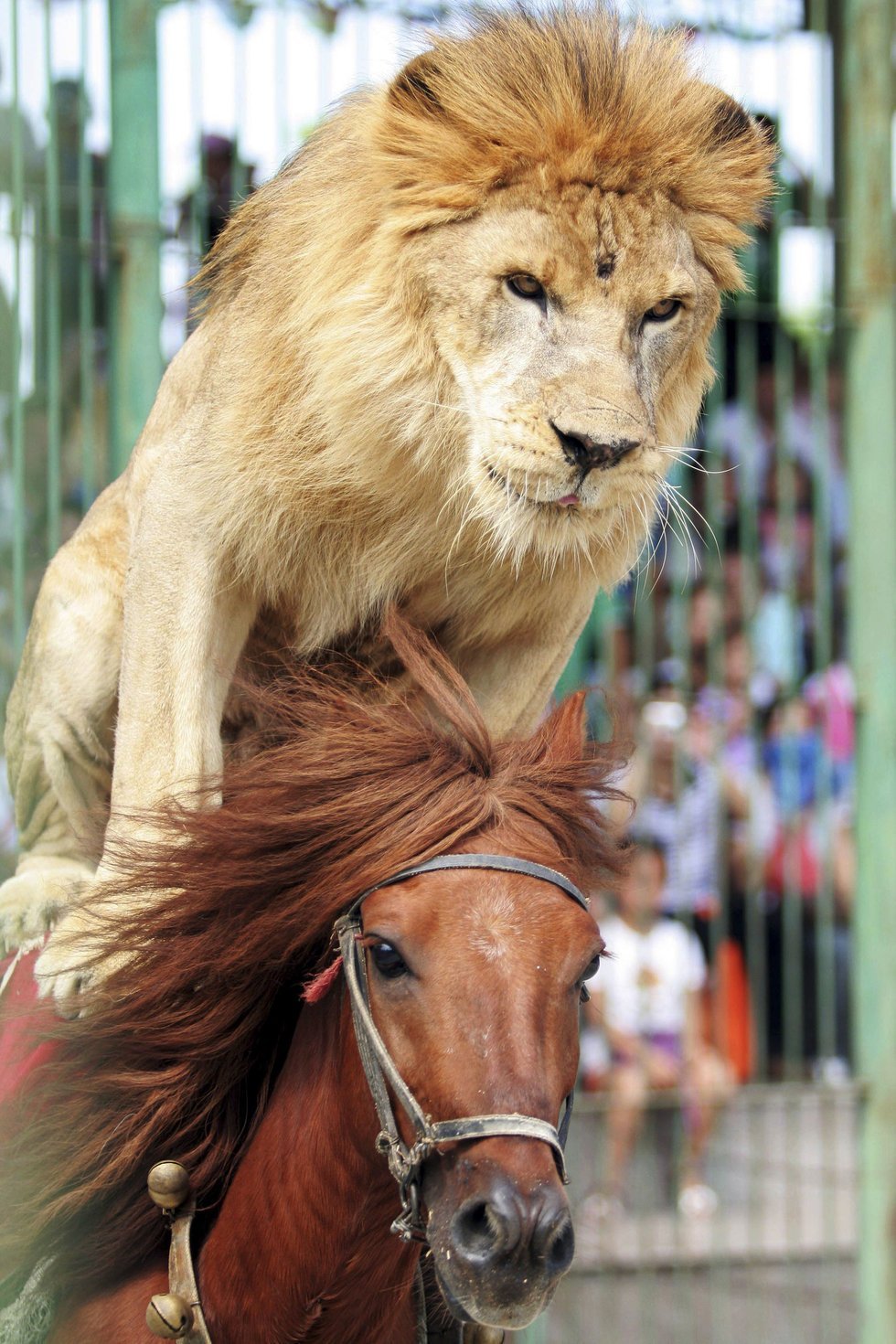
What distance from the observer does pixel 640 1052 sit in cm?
473

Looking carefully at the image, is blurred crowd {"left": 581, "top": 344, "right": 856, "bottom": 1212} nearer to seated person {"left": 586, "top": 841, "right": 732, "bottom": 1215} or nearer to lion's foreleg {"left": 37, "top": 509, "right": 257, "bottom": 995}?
seated person {"left": 586, "top": 841, "right": 732, "bottom": 1215}

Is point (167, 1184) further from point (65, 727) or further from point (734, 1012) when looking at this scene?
point (734, 1012)

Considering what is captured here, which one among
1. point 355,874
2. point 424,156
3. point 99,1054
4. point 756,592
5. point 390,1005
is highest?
point 424,156

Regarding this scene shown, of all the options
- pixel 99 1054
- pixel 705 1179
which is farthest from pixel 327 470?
pixel 705 1179

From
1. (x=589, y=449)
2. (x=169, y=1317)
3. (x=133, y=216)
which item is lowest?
(x=169, y=1317)

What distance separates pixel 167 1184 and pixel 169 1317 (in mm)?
158

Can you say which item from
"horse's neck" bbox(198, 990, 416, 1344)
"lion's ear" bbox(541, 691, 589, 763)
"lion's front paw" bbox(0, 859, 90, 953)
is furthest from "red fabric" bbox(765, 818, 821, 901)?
"horse's neck" bbox(198, 990, 416, 1344)

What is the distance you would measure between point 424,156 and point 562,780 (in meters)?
0.97

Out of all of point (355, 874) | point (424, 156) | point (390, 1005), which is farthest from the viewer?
point (424, 156)

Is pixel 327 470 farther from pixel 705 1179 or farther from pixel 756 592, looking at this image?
pixel 705 1179

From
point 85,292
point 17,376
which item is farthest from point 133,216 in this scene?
point 17,376

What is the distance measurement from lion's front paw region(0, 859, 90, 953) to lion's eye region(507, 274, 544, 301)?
115 centimetres

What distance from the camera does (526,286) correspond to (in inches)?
85.1

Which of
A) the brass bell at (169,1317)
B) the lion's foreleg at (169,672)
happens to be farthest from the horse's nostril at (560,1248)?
the lion's foreleg at (169,672)
